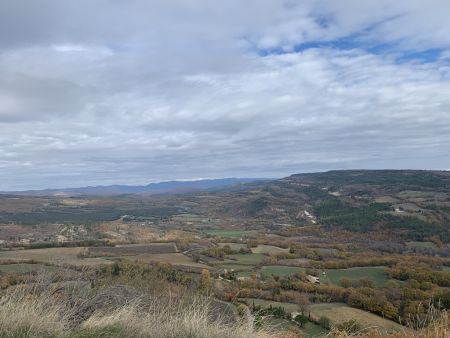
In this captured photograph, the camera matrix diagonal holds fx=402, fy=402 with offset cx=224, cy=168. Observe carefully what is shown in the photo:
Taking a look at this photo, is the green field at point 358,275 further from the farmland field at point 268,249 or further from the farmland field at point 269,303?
the farmland field at point 268,249

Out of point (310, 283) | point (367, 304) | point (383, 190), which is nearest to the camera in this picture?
point (367, 304)

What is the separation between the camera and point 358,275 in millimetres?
49719

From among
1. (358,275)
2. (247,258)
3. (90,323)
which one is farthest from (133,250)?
(90,323)

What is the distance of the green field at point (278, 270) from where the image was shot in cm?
4890

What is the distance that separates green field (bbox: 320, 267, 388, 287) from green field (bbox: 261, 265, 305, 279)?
3.87 m

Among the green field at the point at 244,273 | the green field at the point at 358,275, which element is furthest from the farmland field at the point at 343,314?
the green field at the point at 244,273

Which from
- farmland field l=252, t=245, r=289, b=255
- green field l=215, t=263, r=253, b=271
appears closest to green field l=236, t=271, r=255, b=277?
green field l=215, t=263, r=253, b=271

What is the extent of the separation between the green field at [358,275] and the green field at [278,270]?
12.7ft

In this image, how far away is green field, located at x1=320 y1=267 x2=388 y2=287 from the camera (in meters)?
47.1

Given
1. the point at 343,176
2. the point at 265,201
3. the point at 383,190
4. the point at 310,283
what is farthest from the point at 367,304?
the point at 343,176

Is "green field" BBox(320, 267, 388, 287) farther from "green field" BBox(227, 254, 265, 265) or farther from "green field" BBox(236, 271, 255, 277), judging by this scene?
"green field" BBox(227, 254, 265, 265)

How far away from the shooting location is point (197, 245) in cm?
7000

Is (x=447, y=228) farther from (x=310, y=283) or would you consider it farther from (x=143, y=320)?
(x=143, y=320)

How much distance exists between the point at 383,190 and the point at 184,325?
442ft
